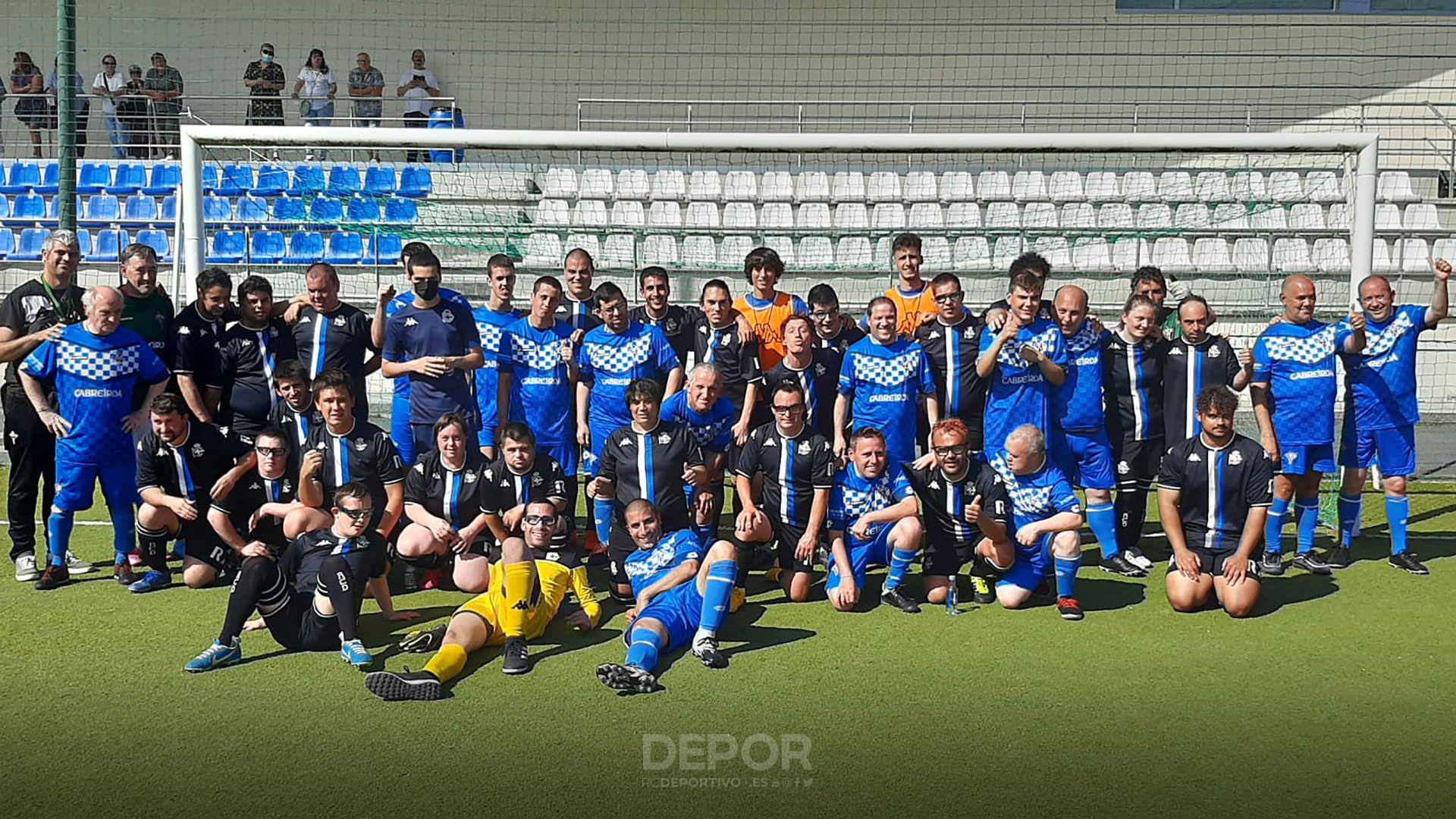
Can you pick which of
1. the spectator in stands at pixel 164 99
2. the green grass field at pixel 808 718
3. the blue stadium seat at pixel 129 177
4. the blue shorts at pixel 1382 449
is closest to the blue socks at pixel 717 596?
the green grass field at pixel 808 718

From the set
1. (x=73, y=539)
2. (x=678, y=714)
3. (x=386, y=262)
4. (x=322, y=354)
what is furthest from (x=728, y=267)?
(x=678, y=714)

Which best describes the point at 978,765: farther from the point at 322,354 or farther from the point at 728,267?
the point at 728,267

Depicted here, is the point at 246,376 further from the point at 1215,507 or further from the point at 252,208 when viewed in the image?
the point at 252,208

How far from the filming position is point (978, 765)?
362cm

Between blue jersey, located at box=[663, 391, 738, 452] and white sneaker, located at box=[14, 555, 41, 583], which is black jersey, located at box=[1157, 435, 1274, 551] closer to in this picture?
blue jersey, located at box=[663, 391, 738, 452]

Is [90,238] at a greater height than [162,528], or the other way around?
[90,238]

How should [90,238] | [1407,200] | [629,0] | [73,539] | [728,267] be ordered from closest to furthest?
[73,539], [728,267], [1407,200], [90,238], [629,0]

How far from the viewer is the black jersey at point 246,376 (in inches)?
245

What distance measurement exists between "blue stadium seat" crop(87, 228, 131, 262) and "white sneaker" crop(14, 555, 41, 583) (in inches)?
384

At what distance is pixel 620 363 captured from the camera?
21.3 ft

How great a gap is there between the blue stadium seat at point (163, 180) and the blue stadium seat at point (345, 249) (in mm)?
3602

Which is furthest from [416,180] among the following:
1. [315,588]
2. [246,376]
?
[315,588]

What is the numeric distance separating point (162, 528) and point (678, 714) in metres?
3.26

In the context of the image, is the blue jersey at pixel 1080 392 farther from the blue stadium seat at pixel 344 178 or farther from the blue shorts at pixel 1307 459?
the blue stadium seat at pixel 344 178
